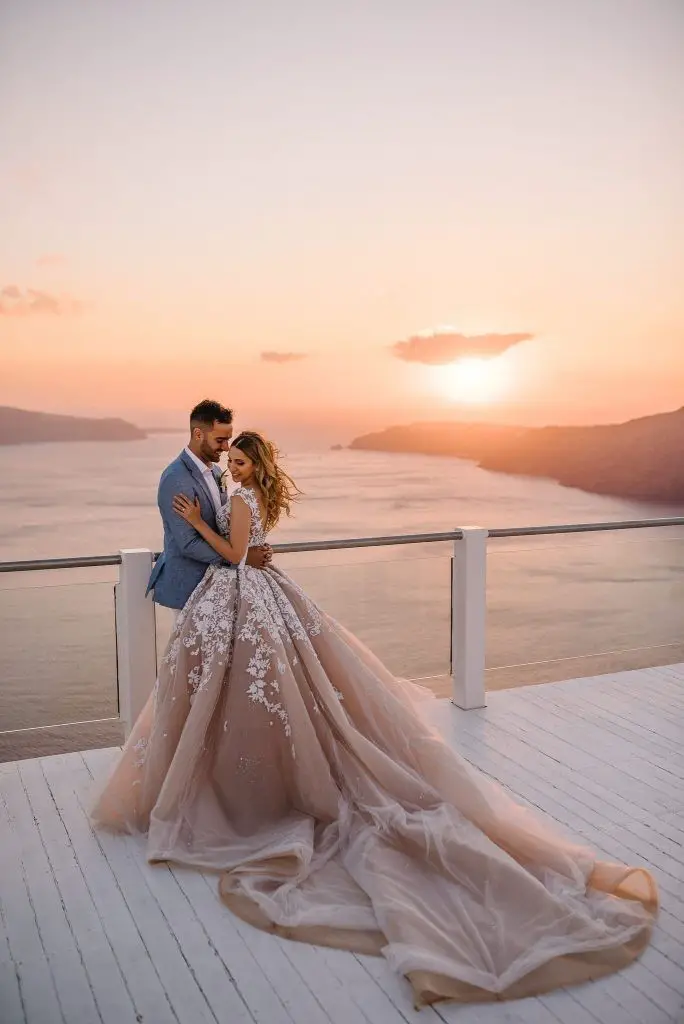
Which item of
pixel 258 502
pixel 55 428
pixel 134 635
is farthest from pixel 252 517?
pixel 55 428

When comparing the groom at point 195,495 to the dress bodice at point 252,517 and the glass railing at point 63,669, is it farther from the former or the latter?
the glass railing at point 63,669

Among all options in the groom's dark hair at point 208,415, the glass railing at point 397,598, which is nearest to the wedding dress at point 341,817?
the groom's dark hair at point 208,415

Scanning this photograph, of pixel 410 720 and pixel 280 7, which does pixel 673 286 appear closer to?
pixel 280 7

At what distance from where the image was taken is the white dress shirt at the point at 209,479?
13.1 feet

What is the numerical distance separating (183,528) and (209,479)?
0.25 m

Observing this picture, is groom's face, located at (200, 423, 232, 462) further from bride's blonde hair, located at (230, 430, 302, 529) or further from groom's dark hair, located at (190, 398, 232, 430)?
bride's blonde hair, located at (230, 430, 302, 529)

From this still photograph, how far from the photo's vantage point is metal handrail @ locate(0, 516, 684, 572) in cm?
440

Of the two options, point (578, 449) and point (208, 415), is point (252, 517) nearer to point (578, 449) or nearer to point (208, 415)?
point (208, 415)

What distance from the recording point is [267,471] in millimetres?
3715

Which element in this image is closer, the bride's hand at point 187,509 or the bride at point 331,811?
the bride at point 331,811

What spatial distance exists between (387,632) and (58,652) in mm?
1777

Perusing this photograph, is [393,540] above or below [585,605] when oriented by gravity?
above

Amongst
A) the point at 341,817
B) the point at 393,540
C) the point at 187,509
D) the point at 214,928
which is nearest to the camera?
the point at 214,928

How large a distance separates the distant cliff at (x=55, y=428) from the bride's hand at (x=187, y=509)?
15187 mm
